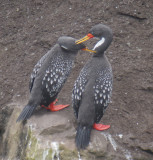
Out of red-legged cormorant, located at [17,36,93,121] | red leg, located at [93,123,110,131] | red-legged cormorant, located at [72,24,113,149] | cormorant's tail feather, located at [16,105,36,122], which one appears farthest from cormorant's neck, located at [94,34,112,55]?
cormorant's tail feather, located at [16,105,36,122]

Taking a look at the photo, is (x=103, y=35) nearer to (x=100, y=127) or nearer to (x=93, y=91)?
(x=93, y=91)

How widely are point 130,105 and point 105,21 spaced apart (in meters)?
1.89

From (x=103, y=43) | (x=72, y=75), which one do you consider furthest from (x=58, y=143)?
(x=72, y=75)

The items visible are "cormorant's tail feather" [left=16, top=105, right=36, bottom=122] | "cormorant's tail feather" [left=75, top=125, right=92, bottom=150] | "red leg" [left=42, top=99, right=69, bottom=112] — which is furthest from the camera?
"red leg" [left=42, top=99, right=69, bottom=112]

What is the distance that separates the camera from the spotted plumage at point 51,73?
A: 3.74 meters

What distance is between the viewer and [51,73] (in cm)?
376

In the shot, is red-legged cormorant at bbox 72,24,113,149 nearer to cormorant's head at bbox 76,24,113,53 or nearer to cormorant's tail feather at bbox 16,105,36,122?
cormorant's head at bbox 76,24,113,53

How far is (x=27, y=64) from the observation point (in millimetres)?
5074

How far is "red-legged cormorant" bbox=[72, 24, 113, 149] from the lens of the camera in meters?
3.41

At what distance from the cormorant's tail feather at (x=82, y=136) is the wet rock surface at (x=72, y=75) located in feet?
0.25

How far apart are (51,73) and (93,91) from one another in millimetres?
668

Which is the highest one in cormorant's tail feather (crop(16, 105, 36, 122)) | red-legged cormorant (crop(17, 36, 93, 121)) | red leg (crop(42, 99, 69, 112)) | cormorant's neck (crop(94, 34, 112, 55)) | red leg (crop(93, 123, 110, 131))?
cormorant's neck (crop(94, 34, 112, 55))

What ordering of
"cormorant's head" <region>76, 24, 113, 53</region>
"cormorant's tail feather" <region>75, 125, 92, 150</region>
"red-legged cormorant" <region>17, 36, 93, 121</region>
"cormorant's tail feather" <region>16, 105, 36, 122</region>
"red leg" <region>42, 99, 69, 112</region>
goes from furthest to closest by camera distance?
"red leg" <region>42, 99, 69, 112</region> < "red-legged cormorant" <region>17, 36, 93, 121</region> < "cormorant's tail feather" <region>16, 105, 36, 122</region> < "cormorant's head" <region>76, 24, 113, 53</region> < "cormorant's tail feather" <region>75, 125, 92, 150</region>

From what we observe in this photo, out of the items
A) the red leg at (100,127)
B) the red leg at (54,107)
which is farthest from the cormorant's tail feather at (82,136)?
the red leg at (54,107)
